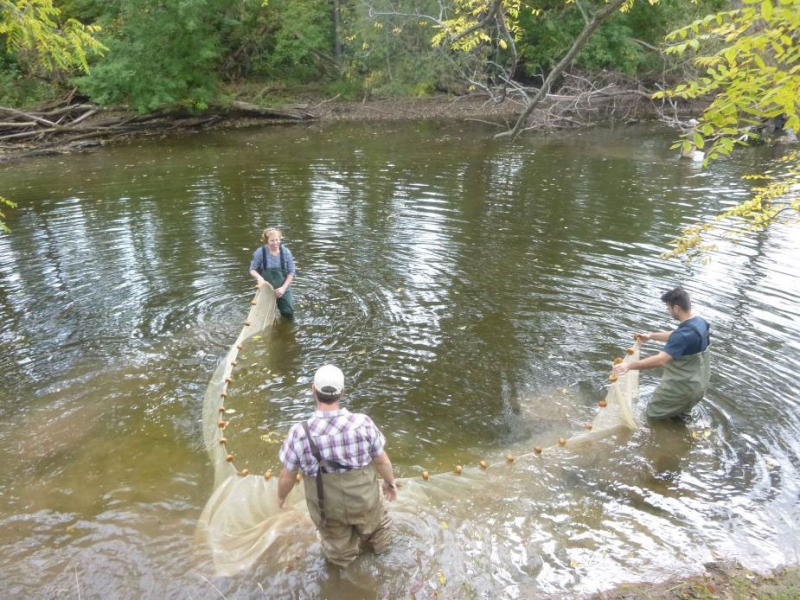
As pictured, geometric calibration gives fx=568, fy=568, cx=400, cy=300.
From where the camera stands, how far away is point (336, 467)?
405 cm

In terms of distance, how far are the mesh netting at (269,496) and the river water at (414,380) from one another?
0.08 m

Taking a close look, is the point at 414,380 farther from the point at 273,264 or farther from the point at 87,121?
the point at 87,121

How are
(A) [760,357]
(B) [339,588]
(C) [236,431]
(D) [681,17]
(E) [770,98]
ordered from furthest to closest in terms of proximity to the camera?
(D) [681,17] < (A) [760,357] < (C) [236,431] < (B) [339,588] < (E) [770,98]

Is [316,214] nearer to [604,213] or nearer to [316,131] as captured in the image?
[604,213]

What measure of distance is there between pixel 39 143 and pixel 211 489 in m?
24.4

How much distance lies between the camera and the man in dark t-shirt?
5.80 m

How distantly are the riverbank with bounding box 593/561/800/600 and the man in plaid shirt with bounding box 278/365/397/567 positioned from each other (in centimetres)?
193

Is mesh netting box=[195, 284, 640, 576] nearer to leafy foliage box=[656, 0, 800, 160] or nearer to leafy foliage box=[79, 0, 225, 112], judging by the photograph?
leafy foliage box=[656, 0, 800, 160]

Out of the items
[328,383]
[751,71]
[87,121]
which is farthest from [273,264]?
[87,121]

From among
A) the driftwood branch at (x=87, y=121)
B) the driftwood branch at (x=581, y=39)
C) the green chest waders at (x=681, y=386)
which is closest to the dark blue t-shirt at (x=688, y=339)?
the green chest waders at (x=681, y=386)

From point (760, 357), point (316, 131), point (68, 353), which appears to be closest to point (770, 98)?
point (760, 357)

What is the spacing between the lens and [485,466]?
563 centimetres

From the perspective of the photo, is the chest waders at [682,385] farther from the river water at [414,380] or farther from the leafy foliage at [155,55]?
the leafy foliage at [155,55]

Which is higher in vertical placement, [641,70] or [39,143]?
[641,70]
